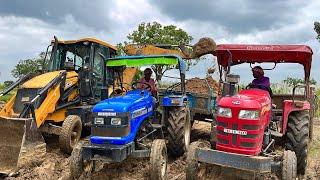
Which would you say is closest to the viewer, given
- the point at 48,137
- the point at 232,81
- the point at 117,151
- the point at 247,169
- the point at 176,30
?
the point at 247,169

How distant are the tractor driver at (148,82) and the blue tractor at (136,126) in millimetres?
142

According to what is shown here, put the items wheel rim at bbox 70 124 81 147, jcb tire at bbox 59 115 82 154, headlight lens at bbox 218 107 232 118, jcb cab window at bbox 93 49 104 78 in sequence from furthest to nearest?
jcb cab window at bbox 93 49 104 78 → wheel rim at bbox 70 124 81 147 → jcb tire at bbox 59 115 82 154 → headlight lens at bbox 218 107 232 118

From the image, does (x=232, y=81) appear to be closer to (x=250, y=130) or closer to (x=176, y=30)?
(x=250, y=130)

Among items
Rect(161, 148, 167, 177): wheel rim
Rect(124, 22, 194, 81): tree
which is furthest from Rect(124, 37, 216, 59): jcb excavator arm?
Rect(124, 22, 194, 81): tree

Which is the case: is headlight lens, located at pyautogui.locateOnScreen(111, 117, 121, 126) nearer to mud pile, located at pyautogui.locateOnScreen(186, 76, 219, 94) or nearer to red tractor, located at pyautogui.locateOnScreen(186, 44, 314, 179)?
red tractor, located at pyautogui.locateOnScreen(186, 44, 314, 179)

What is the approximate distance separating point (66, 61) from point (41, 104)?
2170 mm

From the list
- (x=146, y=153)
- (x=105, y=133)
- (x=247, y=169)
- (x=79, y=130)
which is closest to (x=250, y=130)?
(x=247, y=169)

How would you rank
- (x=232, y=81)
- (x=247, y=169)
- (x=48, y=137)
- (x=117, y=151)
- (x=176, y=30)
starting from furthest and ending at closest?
(x=176, y=30) → (x=48, y=137) → (x=232, y=81) → (x=117, y=151) → (x=247, y=169)

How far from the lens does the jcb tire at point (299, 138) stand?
8.30 meters

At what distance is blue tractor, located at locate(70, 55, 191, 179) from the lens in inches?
303

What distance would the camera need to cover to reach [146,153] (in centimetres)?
805

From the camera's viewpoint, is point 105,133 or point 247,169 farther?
point 105,133

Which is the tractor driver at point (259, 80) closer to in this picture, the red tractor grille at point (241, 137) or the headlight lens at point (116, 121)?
the red tractor grille at point (241, 137)

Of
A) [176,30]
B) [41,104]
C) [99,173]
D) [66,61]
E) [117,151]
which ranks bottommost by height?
[99,173]
